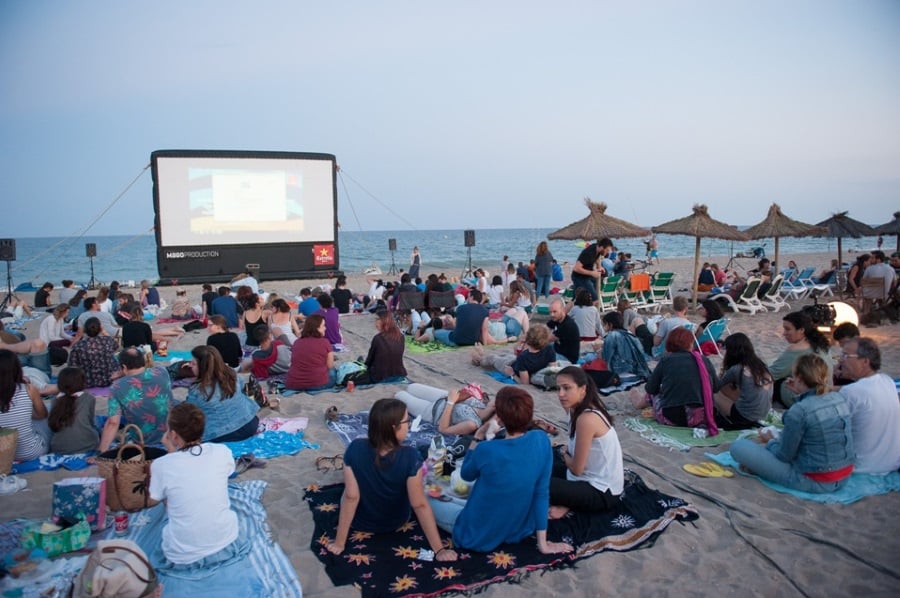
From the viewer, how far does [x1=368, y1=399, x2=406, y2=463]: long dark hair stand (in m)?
2.87

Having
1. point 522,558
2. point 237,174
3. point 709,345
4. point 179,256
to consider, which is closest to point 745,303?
point 709,345

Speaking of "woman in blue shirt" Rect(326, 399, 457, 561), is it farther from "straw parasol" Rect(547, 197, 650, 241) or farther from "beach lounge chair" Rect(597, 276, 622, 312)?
"straw parasol" Rect(547, 197, 650, 241)

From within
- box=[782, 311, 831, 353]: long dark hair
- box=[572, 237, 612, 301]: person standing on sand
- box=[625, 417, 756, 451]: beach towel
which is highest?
box=[572, 237, 612, 301]: person standing on sand

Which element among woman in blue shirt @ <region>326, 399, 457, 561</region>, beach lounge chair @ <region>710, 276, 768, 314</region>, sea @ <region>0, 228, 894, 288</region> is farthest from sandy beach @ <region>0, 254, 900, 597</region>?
sea @ <region>0, 228, 894, 288</region>

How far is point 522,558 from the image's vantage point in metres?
2.99

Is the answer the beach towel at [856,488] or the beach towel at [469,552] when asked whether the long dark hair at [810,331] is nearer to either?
the beach towel at [856,488]

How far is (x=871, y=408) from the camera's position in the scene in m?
3.64

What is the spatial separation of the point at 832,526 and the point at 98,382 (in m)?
6.45

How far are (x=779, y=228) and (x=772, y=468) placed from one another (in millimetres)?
10169

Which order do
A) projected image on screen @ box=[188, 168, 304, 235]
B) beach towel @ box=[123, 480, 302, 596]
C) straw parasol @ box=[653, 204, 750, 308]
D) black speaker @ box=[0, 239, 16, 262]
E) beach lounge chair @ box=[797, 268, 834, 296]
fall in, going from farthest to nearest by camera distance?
projected image on screen @ box=[188, 168, 304, 235]
black speaker @ box=[0, 239, 16, 262]
beach lounge chair @ box=[797, 268, 834, 296]
straw parasol @ box=[653, 204, 750, 308]
beach towel @ box=[123, 480, 302, 596]

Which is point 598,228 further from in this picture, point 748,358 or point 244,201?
point 244,201

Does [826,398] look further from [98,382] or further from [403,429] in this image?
[98,382]

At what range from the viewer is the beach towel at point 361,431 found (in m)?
4.63

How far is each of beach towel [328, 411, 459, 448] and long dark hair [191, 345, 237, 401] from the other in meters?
0.99
